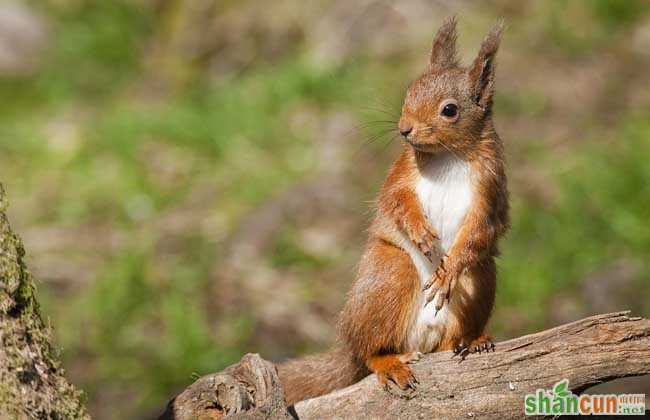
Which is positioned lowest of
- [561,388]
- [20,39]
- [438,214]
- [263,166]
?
[561,388]

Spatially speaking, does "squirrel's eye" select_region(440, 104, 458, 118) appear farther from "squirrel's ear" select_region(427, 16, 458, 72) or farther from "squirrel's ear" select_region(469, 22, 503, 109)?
"squirrel's ear" select_region(427, 16, 458, 72)

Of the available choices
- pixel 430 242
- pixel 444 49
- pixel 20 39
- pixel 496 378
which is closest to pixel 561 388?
pixel 496 378

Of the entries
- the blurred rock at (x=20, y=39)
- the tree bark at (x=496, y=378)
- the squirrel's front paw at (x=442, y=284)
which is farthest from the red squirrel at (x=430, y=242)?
the blurred rock at (x=20, y=39)

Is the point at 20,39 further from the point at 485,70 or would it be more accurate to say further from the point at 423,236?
the point at 423,236

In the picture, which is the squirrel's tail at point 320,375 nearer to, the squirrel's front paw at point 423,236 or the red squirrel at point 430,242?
the red squirrel at point 430,242

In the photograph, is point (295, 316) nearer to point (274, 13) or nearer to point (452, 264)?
point (452, 264)

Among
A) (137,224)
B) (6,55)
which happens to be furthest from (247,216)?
(6,55)
